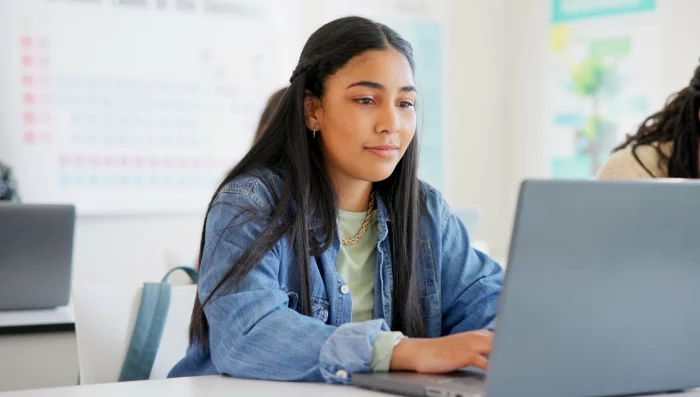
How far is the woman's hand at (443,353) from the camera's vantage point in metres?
1.20

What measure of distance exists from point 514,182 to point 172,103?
7.75 feet

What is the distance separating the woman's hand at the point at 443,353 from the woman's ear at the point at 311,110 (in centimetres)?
56

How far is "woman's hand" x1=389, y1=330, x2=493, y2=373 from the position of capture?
120cm

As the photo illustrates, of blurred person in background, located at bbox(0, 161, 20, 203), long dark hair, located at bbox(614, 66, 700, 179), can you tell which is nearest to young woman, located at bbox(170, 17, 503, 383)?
long dark hair, located at bbox(614, 66, 700, 179)

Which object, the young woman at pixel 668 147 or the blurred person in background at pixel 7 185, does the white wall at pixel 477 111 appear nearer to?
the blurred person in background at pixel 7 185

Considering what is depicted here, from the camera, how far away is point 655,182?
1039 mm

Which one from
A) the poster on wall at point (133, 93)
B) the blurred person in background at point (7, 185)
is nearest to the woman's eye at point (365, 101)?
the blurred person in background at point (7, 185)

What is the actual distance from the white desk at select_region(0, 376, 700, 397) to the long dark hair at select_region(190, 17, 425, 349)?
0.22 meters

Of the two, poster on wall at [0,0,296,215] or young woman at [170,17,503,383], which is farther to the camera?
poster on wall at [0,0,296,215]

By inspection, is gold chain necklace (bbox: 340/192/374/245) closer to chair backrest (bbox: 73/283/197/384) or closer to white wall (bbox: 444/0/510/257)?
chair backrest (bbox: 73/283/197/384)

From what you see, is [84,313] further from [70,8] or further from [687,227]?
[70,8]

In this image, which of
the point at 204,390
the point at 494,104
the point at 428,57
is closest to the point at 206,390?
the point at 204,390

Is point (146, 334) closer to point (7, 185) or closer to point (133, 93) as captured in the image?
point (7, 185)

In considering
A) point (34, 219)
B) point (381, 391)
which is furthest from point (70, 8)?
point (381, 391)
